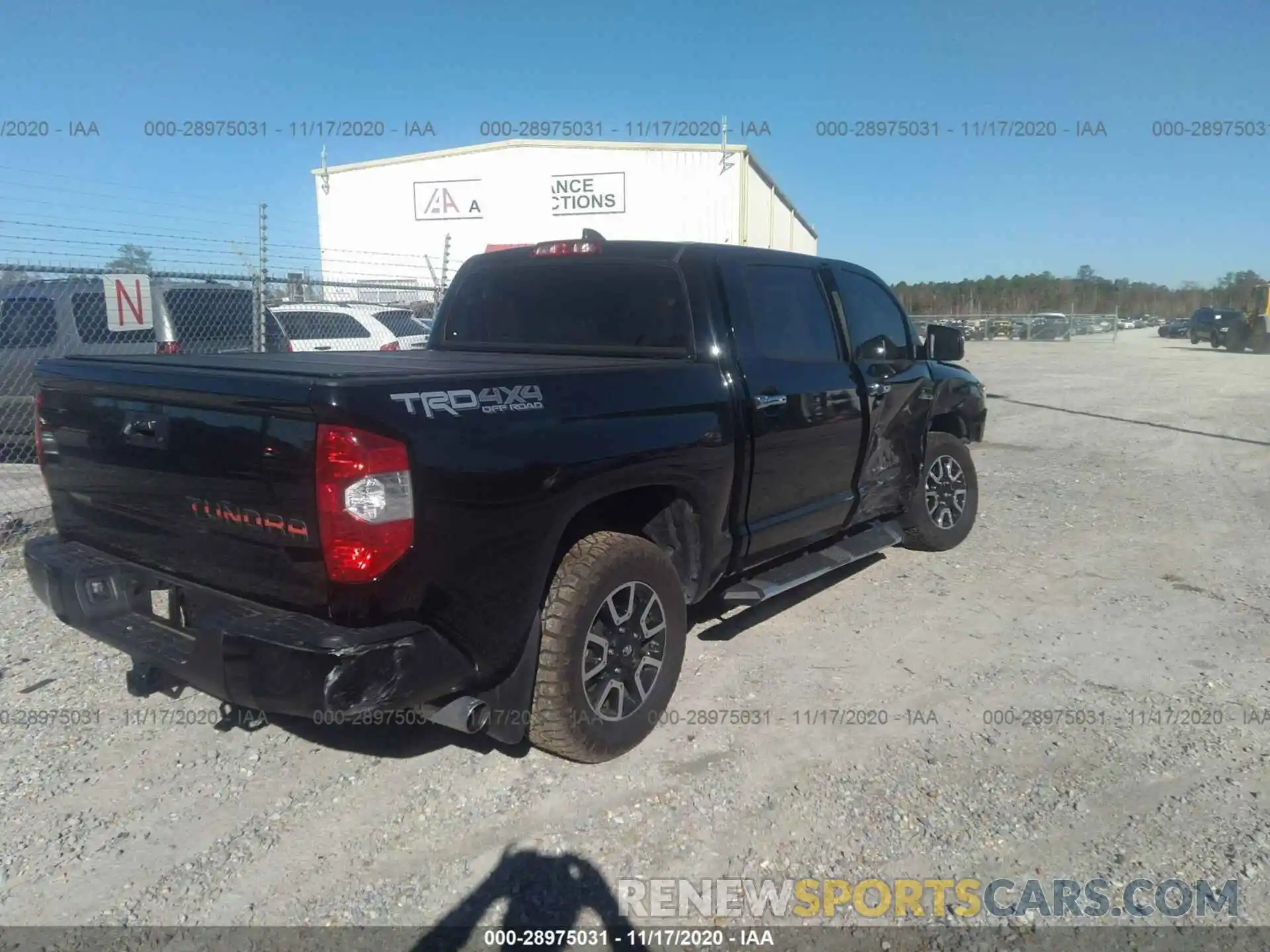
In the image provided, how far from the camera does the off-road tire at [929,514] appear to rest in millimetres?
6055

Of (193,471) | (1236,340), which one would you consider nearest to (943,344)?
(193,471)

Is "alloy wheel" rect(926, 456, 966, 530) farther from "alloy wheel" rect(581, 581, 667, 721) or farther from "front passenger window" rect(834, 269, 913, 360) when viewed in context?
"alloy wheel" rect(581, 581, 667, 721)

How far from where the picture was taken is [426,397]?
273 centimetres

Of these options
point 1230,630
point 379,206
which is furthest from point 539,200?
point 1230,630

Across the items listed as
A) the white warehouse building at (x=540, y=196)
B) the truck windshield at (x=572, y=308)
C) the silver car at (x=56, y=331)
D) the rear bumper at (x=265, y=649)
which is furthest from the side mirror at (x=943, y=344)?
the white warehouse building at (x=540, y=196)

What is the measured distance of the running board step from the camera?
4.21m

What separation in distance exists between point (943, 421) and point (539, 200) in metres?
24.2

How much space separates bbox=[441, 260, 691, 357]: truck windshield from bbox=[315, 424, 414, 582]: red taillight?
1769 millimetres

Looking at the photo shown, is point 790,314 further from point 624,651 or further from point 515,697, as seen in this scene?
point 515,697

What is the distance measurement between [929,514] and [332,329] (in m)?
7.79

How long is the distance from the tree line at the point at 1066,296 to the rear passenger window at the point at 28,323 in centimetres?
5768

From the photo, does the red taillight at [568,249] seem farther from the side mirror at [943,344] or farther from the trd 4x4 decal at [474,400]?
the side mirror at [943,344]

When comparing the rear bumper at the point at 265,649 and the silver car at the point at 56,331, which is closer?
the rear bumper at the point at 265,649

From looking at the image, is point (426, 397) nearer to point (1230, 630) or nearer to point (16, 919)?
point (16, 919)
